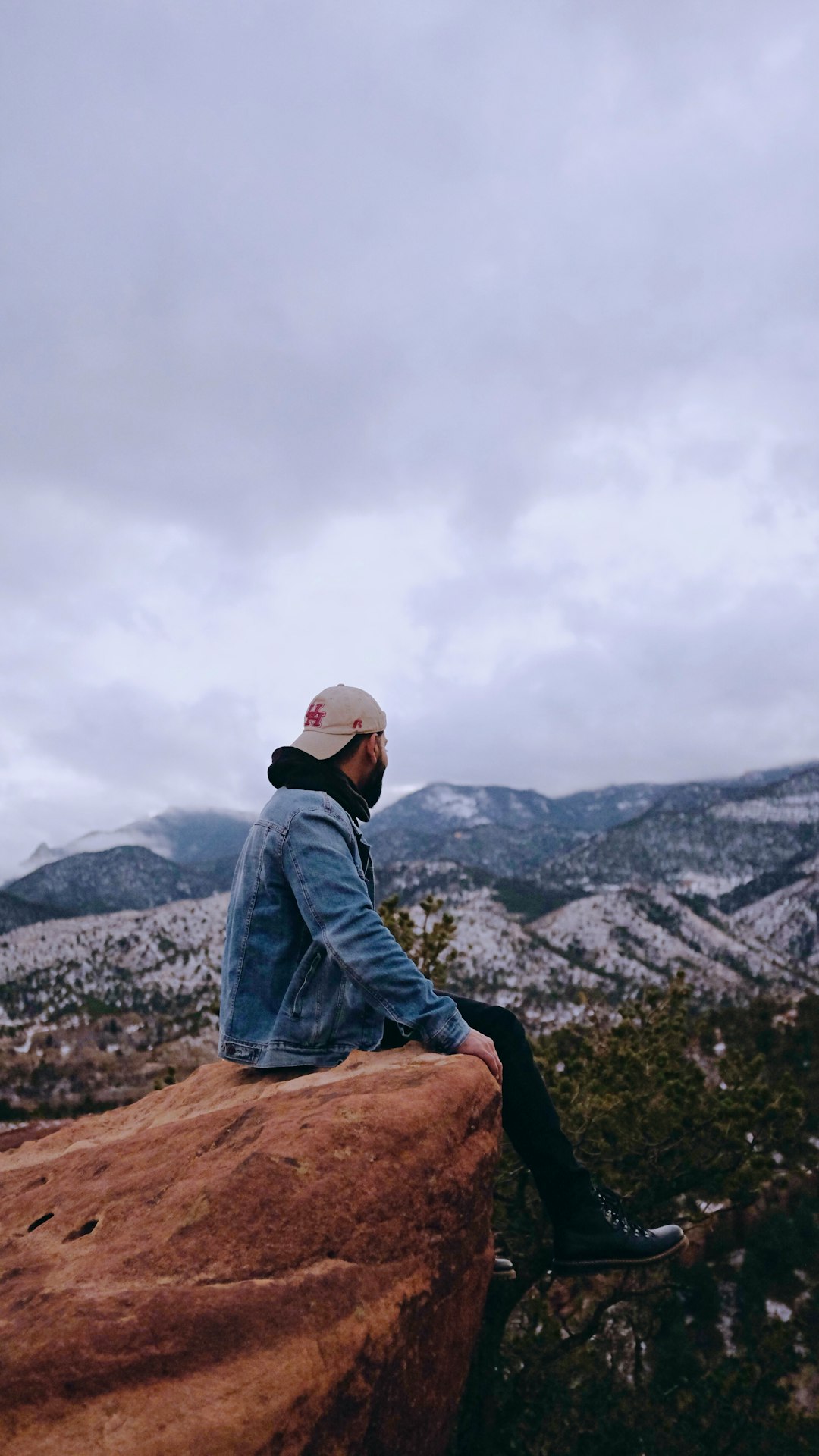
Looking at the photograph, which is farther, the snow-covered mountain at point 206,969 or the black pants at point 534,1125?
the snow-covered mountain at point 206,969

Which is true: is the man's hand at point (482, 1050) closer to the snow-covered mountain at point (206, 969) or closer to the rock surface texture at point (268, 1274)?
the rock surface texture at point (268, 1274)

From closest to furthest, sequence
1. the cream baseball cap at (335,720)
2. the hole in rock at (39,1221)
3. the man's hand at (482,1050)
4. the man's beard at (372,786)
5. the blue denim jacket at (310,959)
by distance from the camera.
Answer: the hole in rock at (39,1221)
the blue denim jacket at (310,959)
the man's hand at (482,1050)
the cream baseball cap at (335,720)
the man's beard at (372,786)

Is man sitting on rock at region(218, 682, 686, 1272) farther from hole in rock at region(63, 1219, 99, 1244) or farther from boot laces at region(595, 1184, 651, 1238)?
hole in rock at region(63, 1219, 99, 1244)

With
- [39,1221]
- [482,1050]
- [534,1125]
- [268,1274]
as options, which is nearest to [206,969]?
[39,1221]

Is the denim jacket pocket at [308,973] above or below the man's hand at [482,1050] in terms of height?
above

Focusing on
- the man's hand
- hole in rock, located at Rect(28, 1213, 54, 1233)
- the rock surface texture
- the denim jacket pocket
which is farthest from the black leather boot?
hole in rock, located at Rect(28, 1213, 54, 1233)

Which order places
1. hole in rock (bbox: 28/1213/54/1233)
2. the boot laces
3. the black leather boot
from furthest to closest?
the boot laces → the black leather boot → hole in rock (bbox: 28/1213/54/1233)

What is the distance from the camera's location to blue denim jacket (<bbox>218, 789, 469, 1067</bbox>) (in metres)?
4.04

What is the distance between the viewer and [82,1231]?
12.1ft

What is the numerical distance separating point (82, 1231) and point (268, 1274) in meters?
1.19

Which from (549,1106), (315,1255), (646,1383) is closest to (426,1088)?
(315,1255)

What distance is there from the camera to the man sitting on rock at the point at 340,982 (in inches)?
161

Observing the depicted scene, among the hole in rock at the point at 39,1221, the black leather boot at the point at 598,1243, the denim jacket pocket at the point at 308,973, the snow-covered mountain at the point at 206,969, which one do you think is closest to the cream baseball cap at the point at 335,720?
the denim jacket pocket at the point at 308,973

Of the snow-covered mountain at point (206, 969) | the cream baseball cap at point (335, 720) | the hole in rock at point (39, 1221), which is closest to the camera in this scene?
the hole in rock at point (39, 1221)
